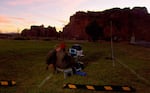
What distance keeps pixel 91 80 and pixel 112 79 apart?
144 cm

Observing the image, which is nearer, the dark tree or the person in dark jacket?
the person in dark jacket

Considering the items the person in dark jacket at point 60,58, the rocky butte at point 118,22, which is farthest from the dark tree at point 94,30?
the person in dark jacket at point 60,58

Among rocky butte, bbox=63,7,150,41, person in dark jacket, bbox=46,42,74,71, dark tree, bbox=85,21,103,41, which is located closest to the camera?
person in dark jacket, bbox=46,42,74,71

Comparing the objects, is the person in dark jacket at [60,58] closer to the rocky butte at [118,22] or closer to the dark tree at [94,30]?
the dark tree at [94,30]

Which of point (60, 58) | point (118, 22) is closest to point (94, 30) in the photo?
point (118, 22)

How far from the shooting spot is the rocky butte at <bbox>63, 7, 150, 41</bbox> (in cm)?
14075

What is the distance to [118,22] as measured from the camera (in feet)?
465

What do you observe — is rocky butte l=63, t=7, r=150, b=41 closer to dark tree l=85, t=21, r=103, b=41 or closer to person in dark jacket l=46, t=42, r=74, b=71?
dark tree l=85, t=21, r=103, b=41

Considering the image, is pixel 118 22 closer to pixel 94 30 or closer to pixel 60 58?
pixel 94 30

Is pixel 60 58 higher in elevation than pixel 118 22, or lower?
lower

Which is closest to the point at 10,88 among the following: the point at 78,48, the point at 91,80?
the point at 91,80

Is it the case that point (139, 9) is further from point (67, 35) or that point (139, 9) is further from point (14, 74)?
point (14, 74)

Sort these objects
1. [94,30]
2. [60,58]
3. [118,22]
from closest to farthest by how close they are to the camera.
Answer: [60,58]
[94,30]
[118,22]

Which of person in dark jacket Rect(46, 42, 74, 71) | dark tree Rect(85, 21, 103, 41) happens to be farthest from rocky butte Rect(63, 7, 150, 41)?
Answer: person in dark jacket Rect(46, 42, 74, 71)
